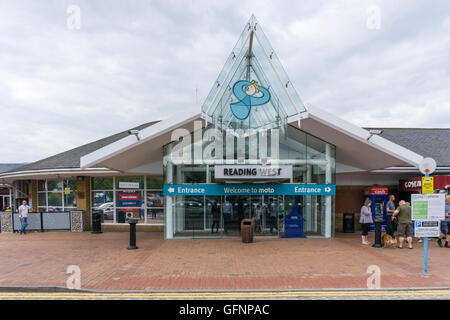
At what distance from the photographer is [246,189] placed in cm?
1084

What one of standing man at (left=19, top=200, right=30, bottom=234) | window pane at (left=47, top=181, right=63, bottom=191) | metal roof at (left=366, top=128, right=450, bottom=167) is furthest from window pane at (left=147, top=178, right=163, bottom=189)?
metal roof at (left=366, top=128, right=450, bottom=167)

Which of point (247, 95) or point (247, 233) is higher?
point (247, 95)

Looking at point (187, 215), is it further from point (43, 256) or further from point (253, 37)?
point (253, 37)

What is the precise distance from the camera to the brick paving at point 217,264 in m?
5.92

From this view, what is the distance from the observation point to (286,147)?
1101 centimetres

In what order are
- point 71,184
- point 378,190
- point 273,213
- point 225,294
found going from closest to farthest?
point 225,294
point 273,213
point 378,190
point 71,184

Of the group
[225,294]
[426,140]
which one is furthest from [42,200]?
[426,140]

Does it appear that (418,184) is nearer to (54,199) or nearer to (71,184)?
(71,184)

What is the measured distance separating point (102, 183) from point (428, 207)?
42.7ft

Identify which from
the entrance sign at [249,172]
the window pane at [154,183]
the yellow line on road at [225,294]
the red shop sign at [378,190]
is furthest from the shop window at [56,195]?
the red shop sign at [378,190]

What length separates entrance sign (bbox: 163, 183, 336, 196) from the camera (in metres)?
10.7

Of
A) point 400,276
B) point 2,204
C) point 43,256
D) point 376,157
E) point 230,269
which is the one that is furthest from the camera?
point 2,204

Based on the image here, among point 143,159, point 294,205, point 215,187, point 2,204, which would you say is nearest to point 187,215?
point 215,187

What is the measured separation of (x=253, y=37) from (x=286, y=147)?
476 cm
